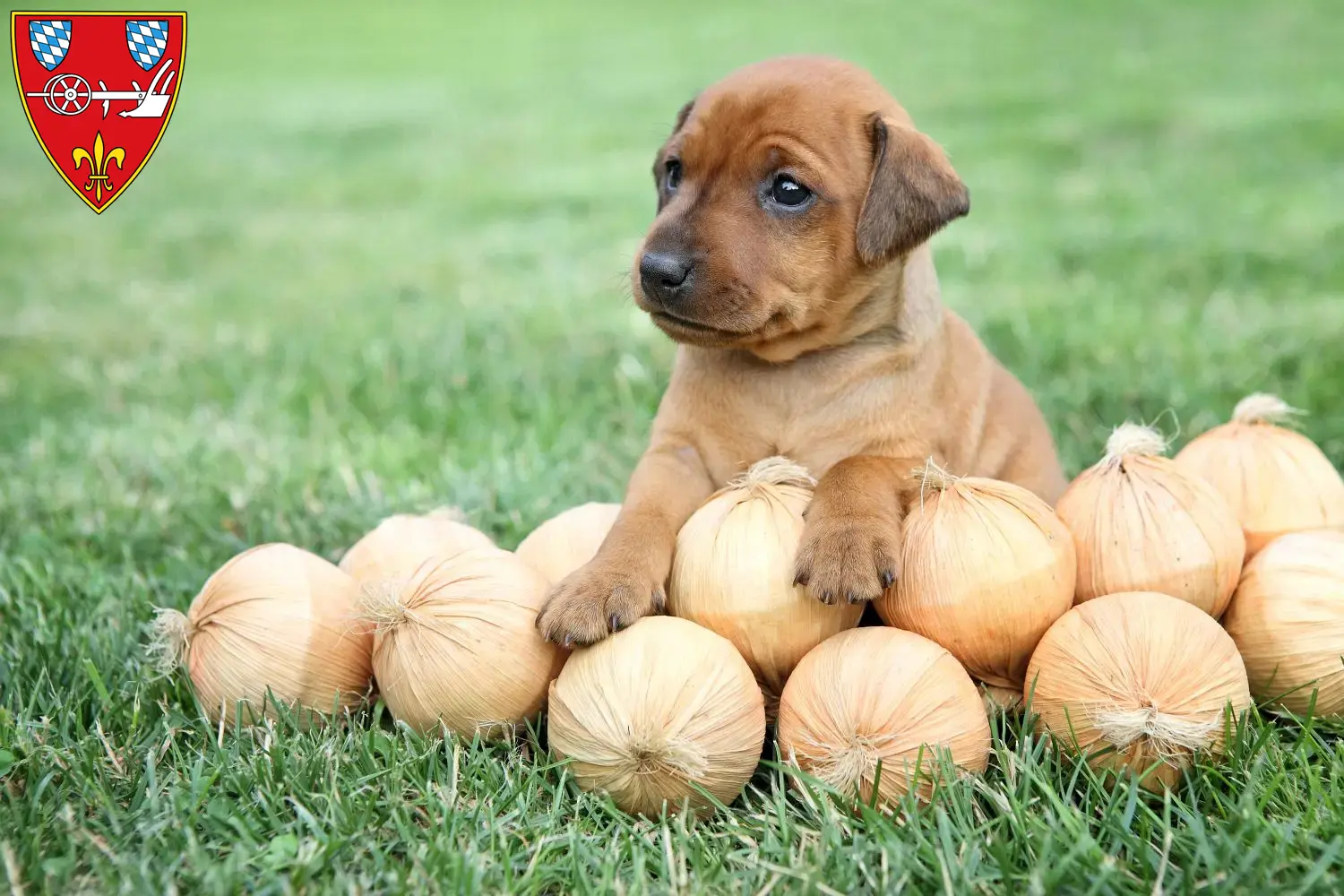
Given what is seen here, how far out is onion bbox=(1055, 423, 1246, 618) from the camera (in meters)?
3.13

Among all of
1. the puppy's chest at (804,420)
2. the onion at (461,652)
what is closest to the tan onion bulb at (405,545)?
the onion at (461,652)

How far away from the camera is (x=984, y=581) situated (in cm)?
295

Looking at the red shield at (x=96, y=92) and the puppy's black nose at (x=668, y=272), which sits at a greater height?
the red shield at (x=96, y=92)

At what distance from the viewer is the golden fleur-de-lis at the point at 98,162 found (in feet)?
14.0

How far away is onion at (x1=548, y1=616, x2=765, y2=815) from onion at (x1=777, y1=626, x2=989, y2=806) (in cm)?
12

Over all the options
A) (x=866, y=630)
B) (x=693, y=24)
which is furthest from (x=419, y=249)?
(x=693, y=24)

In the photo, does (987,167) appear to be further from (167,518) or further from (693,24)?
(693,24)

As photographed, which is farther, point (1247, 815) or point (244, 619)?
point (244, 619)

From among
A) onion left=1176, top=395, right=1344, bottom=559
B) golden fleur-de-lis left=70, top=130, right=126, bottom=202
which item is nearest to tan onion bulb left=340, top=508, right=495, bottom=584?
golden fleur-de-lis left=70, top=130, right=126, bottom=202

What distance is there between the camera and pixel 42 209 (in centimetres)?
1215

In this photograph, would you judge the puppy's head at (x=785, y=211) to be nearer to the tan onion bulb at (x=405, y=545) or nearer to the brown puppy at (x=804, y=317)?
the brown puppy at (x=804, y=317)

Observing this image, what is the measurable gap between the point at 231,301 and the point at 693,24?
13891 mm

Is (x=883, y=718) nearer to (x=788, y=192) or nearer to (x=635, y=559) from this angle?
(x=635, y=559)

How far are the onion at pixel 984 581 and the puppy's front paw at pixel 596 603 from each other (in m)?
0.57
